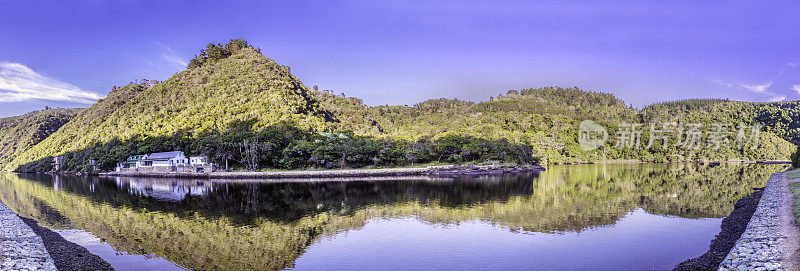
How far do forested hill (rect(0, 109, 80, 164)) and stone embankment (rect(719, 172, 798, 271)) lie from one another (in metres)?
181

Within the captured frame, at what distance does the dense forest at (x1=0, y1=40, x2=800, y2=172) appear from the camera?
82125 millimetres

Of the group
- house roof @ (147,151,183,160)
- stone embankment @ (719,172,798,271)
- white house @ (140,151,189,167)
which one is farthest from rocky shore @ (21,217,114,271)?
house roof @ (147,151,183,160)

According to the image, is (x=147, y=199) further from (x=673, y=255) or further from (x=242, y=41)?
(x=242, y=41)

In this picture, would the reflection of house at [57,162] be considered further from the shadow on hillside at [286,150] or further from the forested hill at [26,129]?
the forested hill at [26,129]

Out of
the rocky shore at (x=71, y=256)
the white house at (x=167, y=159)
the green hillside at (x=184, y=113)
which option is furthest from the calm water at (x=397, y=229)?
the green hillside at (x=184, y=113)

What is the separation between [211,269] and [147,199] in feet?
98.9

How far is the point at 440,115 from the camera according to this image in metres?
179

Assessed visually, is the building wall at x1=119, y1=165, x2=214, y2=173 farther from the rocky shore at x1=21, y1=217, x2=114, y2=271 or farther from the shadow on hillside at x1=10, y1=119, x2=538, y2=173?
the rocky shore at x1=21, y1=217, x2=114, y2=271

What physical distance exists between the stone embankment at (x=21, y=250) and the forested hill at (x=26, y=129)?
155 meters

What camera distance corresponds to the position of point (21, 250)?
16453 millimetres

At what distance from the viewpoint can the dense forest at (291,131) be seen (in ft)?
269

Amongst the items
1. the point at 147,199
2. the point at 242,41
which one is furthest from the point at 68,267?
the point at 242,41

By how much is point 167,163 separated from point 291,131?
24.7 m

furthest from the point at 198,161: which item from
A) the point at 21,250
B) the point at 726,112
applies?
the point at 726,112
